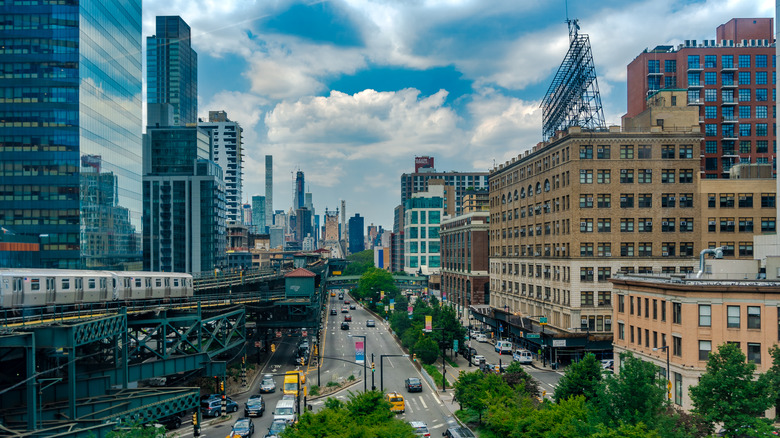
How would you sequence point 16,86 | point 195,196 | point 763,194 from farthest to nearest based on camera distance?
1. point 195,196
2. point 16,86
3. point 763,194

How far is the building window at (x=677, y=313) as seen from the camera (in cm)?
4662

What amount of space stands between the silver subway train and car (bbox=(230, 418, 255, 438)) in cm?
1503

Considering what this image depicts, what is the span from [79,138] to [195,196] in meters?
81.2

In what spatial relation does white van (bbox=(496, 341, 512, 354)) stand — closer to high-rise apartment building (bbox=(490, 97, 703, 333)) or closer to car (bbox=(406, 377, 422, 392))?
high-rise apartment building (bbox=(490, 97, 703, 333))

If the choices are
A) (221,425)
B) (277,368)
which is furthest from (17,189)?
(221,425)

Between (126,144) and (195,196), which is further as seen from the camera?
(195,196)

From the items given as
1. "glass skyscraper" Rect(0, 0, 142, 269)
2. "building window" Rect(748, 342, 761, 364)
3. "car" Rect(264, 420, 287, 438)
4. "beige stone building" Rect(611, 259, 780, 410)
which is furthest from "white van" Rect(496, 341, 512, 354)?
"glass skyscraper" Rect(0, 0, 142, 269)

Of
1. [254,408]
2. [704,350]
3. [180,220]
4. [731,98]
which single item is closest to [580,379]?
[704,350]

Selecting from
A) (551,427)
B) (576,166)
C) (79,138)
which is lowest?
(551,427)

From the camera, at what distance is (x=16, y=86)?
286 ft

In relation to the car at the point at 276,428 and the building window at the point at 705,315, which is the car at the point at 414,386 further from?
the building window at the point at 705,315

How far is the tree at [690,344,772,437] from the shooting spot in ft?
108

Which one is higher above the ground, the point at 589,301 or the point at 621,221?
the point at 621,221

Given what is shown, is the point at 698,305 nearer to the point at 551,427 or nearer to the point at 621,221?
the point at 551,427
